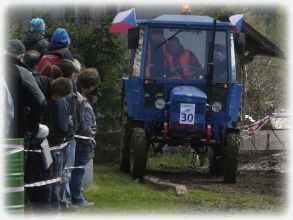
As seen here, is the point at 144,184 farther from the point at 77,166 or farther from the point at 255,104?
the point at 255,104

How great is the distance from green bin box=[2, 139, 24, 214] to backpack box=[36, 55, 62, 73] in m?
2.48

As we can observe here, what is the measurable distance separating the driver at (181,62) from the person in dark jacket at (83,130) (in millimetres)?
3695

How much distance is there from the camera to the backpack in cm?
894

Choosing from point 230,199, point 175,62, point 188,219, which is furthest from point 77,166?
point 175,62

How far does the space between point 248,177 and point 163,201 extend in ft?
12.6

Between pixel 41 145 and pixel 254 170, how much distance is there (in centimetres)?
759

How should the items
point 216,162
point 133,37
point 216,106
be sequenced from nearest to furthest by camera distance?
point 216,106
point 133,37
point 216,162

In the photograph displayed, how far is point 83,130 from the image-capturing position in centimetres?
922

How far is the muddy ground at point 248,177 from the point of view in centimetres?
1154

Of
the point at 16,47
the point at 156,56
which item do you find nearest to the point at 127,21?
the point at 156,56

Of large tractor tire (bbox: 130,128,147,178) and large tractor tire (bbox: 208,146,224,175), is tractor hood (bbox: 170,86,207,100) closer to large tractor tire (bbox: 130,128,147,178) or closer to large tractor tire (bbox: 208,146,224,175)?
large tractor tire (bbox: 130,128,147,178)

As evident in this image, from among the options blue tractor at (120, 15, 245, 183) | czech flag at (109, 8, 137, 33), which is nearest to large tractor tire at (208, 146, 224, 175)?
blue tractor at (120, 15, 245, 183)

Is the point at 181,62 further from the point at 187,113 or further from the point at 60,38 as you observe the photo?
the point at 60,38

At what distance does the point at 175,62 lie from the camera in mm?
12992
